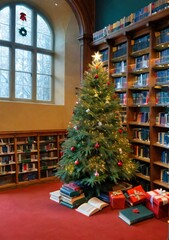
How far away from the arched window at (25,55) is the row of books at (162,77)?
8.64 ft

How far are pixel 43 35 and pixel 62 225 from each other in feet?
13.5

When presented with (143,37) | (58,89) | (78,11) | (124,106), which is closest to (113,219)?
(124,106)

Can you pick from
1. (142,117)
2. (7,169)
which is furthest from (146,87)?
(7,169)

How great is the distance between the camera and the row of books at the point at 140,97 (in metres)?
4.11

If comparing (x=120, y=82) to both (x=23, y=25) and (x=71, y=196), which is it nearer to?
(x=71, y=196)

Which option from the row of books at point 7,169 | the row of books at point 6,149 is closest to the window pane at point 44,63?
the row of books at point 6,149

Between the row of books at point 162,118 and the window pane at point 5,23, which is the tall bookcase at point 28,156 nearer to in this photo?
the window pane at point 5,23

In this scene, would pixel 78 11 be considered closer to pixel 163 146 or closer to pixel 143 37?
pixel 143 37

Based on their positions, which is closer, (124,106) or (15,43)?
(124,106)

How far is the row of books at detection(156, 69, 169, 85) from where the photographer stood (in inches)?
147

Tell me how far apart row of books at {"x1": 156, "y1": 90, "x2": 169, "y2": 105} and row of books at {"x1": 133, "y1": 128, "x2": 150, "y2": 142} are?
528 mm

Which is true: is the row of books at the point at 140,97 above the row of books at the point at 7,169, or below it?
above

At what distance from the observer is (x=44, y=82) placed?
5637mm

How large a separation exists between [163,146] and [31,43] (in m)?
3.53
